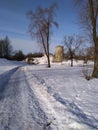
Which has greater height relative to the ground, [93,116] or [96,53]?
[96,53]

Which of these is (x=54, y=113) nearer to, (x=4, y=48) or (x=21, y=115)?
(x=21, y=115)

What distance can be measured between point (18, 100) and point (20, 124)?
9.69 ft

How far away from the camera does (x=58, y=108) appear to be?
684cm

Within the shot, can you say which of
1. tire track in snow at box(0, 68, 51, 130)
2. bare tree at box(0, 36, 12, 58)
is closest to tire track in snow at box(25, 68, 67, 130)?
tire track in snow at box(0, 68, 51, 130)

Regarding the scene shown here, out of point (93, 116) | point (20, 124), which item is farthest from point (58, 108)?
point (20, 124)

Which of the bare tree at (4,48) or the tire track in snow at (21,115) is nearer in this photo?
the tire track in snow at (21,115)

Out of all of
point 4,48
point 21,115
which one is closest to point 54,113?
point 21,115

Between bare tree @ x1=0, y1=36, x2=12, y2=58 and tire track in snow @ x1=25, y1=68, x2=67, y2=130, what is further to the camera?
bare tree @ x1=0, y1=36, x2=12, y2=58

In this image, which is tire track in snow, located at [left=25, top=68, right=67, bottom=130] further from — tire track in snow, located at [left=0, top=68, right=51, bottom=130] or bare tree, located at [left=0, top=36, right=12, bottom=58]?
bare tree, located at [left=0, top=36, right=12, bottom=58]

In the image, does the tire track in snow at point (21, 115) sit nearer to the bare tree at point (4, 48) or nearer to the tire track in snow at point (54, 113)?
the tire track in snow at point (54, 113)

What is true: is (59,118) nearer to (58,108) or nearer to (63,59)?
(58,108)

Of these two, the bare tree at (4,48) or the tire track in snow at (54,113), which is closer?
the tire track in snow at (54,113)

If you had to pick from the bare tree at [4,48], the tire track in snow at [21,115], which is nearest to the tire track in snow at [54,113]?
the tire track in snow at [21,115]

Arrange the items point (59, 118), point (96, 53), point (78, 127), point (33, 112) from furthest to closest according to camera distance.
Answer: point (96, 53) < point (33, 112) < point (59, 118) < point (78, 127)
